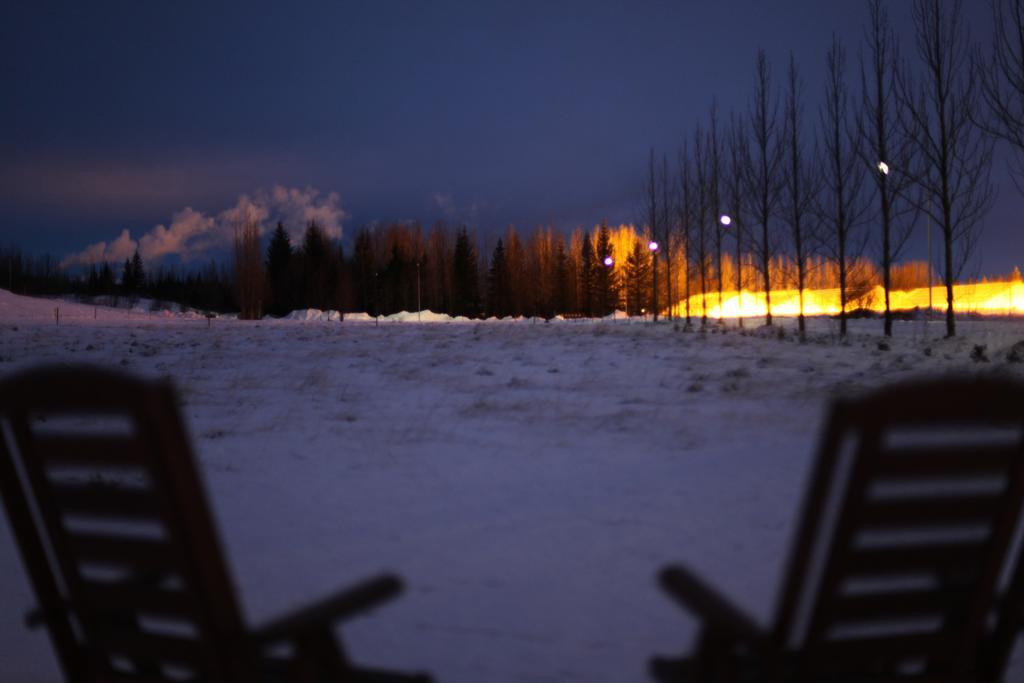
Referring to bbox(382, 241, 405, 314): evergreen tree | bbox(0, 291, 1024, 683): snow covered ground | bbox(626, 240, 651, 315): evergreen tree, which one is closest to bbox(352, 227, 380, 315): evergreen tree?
bbox(382, 241, 405, 314): evergreen tree

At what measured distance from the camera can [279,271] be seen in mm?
80312

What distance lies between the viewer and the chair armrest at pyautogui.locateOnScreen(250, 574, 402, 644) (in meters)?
1.59

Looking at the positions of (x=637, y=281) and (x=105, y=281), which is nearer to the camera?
(x=637, y=281)

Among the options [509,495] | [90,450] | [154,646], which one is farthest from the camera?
[509,495]

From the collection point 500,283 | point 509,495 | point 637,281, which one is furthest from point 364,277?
point 509,495

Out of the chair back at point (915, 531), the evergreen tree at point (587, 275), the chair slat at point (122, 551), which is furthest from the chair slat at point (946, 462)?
the evergreen tree at point (587, 275)

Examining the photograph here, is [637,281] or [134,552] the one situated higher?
[637,281]

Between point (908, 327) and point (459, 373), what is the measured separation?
1821cm

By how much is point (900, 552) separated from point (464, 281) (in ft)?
256

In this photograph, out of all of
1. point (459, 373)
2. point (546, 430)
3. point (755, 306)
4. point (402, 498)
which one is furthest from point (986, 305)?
point (402, 498)

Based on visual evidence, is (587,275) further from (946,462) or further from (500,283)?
(946,462)

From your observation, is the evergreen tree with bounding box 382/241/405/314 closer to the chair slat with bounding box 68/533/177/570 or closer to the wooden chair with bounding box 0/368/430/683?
the wooden chair with bounding box 0/368/430/683

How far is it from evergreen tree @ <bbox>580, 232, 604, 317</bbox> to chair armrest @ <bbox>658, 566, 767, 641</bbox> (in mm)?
72850

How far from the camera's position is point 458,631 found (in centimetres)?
372
